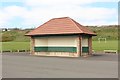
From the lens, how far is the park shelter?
27902mm

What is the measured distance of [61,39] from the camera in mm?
28766

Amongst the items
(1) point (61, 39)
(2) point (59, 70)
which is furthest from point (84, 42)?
(2) point (59, 70)

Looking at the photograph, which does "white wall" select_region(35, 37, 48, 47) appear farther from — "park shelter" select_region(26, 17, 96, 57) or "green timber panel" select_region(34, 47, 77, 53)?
"green timber panel" select_region(34, 47, 77, 53)

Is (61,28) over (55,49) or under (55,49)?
over

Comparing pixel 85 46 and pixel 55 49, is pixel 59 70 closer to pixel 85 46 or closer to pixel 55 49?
pixel 55 49

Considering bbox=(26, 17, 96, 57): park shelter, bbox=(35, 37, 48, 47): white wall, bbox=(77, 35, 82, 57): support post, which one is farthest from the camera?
bbox=(35, 37, 48, 47): white wall

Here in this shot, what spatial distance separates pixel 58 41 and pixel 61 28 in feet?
5.35

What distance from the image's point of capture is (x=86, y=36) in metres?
29.9

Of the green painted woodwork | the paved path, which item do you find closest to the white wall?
the green painted woodwork

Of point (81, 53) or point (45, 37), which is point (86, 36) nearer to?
point (81, 53)

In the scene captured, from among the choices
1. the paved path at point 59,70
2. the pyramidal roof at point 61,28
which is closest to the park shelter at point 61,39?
the pyramidal roof at point 61,28

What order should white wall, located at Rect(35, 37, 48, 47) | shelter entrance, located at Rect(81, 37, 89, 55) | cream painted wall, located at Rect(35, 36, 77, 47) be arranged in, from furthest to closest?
white wall, located at Rect(35, 37, 48, 47)
shelter entrance, located at Rect(81, 37, 89, 55)
cream painted wall, located at Rect(35, 36, 77, 47)

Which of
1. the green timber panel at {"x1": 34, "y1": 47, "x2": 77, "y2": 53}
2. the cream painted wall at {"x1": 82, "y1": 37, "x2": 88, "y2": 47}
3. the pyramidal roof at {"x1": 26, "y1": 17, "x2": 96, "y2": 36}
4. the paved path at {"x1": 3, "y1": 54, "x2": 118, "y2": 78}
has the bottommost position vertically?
the paved path at {"x1": 3, "y1": 54, "x2": 118, "y2": 78}

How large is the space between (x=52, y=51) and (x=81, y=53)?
→ 11.0ft
